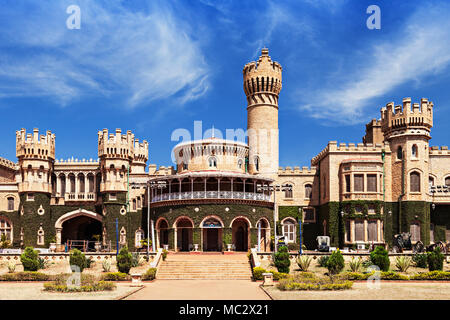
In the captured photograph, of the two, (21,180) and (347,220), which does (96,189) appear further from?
(347,220)

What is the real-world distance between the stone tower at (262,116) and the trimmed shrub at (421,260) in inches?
870

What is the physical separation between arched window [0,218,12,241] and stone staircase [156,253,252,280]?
2369cm

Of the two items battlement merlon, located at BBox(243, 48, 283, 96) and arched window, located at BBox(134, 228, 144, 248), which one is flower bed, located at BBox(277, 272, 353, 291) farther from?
battlement merlon, located at BBox(243, 48, 283, 96)

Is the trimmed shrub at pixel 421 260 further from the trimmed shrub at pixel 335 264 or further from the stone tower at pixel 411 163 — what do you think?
the stone tower at pixel 411 163

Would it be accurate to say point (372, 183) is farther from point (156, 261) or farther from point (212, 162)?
point (156, 261)

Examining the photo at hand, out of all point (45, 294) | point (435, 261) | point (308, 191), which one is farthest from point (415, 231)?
point (45, 294)

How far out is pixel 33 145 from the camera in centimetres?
5816

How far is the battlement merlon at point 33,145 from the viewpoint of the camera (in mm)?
58094

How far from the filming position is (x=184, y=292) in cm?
3011

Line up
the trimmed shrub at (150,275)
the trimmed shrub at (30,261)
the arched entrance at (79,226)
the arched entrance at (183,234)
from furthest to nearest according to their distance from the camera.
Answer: the arched entrance at (79,226)
the arched entrance at (183,234)
the trimmed shrub at (30,261)
the trimmed shrub at (150,275)

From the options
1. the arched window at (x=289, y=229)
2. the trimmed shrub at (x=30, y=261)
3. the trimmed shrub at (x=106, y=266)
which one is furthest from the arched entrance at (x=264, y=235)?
the trimmed shrub at (x=30, y=261)

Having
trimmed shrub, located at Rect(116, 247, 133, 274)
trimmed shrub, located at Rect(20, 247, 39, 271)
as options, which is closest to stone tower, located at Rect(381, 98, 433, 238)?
trimmed shrub, located at Rect(116, 247, 133, 274)

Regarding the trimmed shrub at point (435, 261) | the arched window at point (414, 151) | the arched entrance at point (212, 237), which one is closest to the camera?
the trimmed shrub at point (435, 261)
